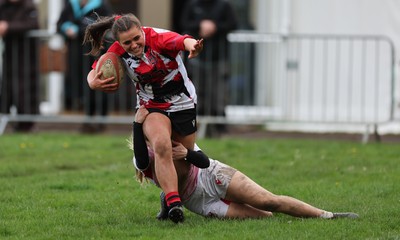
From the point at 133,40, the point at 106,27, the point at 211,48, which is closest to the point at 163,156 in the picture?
the point at 133,40

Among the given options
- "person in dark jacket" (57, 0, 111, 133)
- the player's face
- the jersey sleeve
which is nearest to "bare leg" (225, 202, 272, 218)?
the jersey sleeve

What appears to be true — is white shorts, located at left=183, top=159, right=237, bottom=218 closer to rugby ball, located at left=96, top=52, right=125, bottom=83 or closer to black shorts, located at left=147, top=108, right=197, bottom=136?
Result: black shorts, located at left=147, top=108, right=197, bottom=136

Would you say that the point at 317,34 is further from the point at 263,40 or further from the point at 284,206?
the point at 284,206

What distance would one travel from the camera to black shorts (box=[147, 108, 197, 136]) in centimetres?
785

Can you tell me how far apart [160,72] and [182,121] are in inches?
17.0

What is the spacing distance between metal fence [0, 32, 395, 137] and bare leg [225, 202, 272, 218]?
24.4ft

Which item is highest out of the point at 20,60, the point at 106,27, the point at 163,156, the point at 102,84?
the point at 106,27

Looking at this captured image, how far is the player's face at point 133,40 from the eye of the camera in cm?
762

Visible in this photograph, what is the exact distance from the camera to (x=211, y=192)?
7.91 metres

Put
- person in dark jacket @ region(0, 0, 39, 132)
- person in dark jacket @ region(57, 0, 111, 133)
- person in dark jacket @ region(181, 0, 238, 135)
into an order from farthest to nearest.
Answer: person in dark jacket @ region(0, 0, 39, 132) → person in dark jacket @ region(57, 0, 111, 133) → person in dark jacket @ region(181, 0, 238, 135)

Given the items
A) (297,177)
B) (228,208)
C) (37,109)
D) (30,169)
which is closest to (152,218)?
(228,208)

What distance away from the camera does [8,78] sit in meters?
16.3

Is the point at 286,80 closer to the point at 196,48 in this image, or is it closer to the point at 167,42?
the point at 167,42

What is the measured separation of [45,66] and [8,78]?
63 centimetres
